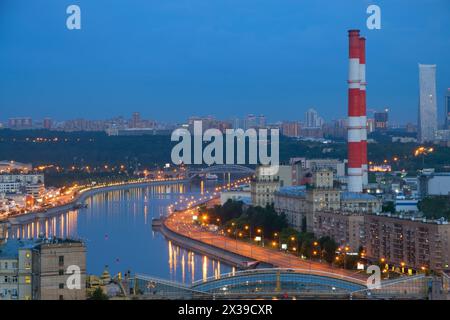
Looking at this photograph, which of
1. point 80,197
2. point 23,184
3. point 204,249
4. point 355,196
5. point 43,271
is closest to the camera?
point 43,271

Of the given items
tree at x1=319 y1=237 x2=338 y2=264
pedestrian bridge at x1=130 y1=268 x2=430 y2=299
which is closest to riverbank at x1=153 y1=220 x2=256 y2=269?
tree at x1=319 y1=237 x2=338 y2=264

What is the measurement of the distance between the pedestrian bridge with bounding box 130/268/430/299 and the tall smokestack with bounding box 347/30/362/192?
265 inches

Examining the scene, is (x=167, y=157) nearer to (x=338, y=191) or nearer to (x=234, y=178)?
(x=234, y=178)

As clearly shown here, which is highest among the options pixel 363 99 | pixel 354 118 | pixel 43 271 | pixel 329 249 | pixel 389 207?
pixel 363 99

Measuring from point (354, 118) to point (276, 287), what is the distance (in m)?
7.06

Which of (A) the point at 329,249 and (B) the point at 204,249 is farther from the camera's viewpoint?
(B) the point at 204,249

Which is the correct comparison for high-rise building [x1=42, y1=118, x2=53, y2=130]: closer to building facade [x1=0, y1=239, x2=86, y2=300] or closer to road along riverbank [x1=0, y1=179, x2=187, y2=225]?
road along riverbank [x1=0, y1=179, x2=187, y2=225]

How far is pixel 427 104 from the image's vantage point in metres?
21.3

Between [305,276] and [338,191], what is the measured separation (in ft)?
19.3

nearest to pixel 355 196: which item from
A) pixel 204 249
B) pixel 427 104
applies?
pixel 204 249

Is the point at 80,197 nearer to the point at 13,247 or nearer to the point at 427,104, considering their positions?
the point at 427,104

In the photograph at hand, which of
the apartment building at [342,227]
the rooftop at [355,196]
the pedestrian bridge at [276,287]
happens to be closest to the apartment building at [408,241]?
the apartment building at [342,227]

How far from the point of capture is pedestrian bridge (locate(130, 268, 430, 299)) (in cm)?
436
